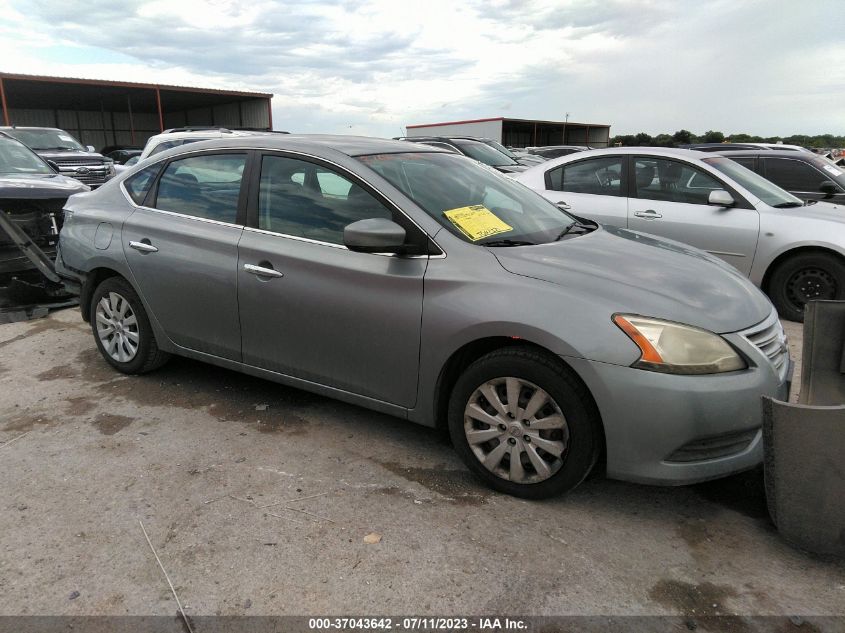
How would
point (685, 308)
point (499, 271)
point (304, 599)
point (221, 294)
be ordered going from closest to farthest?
point (304, 599)
point (685, 308)
point (499, 271)
point (221, 294)

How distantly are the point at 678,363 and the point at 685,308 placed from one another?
293 millimetres

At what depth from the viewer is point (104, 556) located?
2.51 meters

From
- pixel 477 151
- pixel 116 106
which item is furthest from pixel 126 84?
pixel 477 151

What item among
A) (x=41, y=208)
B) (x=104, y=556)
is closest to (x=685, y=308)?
(x=104, y=556)

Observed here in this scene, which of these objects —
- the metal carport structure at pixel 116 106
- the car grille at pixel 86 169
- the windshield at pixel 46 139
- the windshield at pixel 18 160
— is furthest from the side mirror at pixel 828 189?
the metal carport structure at pixel 116 106

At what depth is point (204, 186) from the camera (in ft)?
12.7

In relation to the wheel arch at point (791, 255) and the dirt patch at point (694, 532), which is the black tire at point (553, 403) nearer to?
the dirt patch at point (694, 532)

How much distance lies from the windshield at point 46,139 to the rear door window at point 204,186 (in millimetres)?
12514

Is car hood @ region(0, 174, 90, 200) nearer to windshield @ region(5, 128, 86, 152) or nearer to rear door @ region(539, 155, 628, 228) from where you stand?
rear door @ region(539, 155, 628, 228)

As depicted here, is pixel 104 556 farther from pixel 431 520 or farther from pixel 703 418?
pixel 703 418

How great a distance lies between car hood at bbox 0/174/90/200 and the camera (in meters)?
5.95

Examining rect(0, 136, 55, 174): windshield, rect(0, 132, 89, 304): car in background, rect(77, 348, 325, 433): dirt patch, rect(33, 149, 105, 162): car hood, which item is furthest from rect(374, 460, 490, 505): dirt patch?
rect(33, 149, 105, 162): car hood

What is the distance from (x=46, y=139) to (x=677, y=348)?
16026mm

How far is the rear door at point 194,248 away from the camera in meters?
3.65
